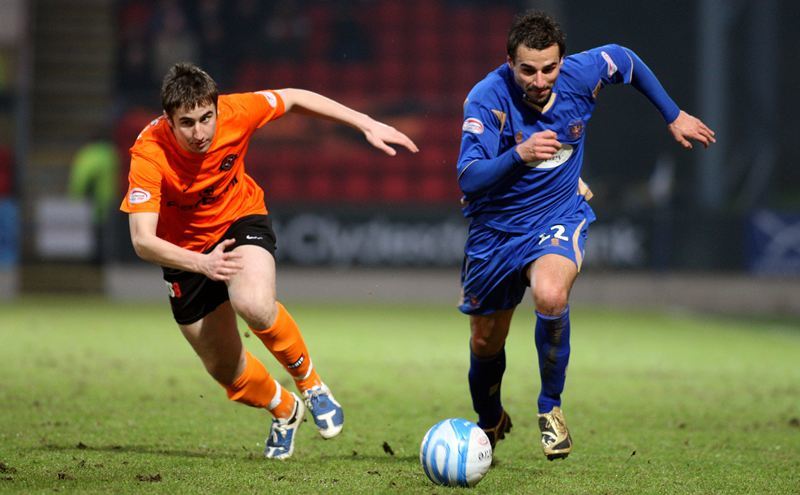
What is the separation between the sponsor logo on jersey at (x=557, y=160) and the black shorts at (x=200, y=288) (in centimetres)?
133

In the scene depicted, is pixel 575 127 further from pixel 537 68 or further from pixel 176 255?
pixel 176 255

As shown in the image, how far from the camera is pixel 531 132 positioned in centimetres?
578

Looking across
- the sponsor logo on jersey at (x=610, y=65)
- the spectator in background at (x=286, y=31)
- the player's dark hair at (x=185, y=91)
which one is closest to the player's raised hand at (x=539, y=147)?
the sponsor logo on jersey at (x=610, y=65)

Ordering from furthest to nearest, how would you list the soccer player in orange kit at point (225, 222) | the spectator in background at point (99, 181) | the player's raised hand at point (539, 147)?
the spectator in background at point (99, 181)
the soccer player in orange kit at point (225, 222)
the player's raised hand at point (539, 147)

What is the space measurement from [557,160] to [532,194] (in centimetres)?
20

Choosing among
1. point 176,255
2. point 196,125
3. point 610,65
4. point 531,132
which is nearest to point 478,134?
point 531,132

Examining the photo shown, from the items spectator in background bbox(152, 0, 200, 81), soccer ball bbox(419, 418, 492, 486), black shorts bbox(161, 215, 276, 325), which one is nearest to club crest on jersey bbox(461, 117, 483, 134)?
black shorts bbox(161, 215, 276, 325)

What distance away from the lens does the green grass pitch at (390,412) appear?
5.27 meters

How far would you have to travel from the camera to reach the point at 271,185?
18672 millimetres

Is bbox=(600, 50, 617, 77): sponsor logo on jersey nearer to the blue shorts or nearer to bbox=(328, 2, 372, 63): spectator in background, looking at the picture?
the blue shorts

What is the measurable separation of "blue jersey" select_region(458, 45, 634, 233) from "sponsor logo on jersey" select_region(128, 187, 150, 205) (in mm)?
1437

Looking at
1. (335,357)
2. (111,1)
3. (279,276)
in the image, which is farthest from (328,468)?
(111,1)

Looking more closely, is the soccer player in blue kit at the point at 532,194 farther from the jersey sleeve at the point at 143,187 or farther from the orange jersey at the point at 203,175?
the jersey sleeve at the point at 143,187

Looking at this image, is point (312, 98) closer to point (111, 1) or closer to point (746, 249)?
point (746, 249)
